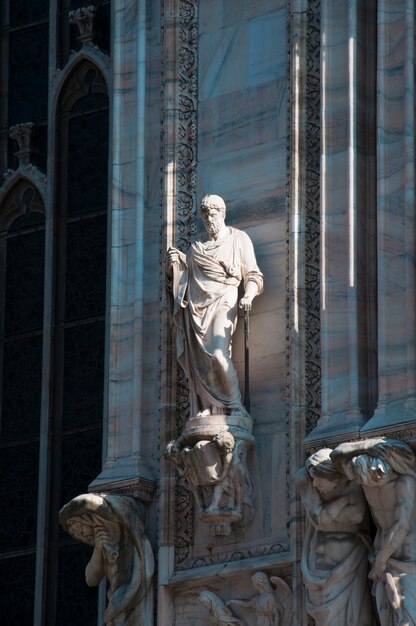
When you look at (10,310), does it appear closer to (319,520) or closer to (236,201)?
(236,201)

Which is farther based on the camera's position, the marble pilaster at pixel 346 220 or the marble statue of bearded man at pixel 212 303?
the marble statue of bearded man at pixel 212 303

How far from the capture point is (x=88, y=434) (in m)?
28.3

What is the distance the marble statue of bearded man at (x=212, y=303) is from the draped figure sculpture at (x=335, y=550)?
149 centimetres

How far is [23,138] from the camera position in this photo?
29.9 meters

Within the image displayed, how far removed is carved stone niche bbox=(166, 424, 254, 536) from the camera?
2605cm

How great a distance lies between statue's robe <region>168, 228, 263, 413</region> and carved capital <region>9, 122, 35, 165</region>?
3586 mm

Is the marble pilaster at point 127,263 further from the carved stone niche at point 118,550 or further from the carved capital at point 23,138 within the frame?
the carved capital at point 23,138

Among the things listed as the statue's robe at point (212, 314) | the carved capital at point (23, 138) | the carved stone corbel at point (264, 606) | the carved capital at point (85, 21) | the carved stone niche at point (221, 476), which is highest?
the carved capital at point (85, 21)

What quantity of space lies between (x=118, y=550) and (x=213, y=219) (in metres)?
3.27

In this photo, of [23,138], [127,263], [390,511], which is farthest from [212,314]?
[23,138]

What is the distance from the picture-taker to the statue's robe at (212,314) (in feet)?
86.6

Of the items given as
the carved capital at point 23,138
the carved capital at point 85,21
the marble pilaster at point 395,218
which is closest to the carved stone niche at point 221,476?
the marble pilaster at point 395,218

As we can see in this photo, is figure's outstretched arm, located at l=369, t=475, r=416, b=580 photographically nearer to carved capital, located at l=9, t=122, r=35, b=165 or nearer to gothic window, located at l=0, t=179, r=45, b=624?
gothic window, located at l=0, t=179, r=45, b=624

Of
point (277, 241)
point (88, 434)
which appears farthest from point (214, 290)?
point (88, 434)
